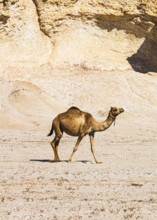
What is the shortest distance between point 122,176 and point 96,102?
61.7ft

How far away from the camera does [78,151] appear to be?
15.7 metres

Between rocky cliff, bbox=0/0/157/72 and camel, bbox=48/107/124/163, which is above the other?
camel, bbox=48/107/124/163

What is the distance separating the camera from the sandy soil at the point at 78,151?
27.3 feet

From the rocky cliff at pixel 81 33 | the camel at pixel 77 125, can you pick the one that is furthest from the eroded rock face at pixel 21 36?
the camel at pixel 77 125

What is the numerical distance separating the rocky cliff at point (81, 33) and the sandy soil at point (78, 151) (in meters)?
1.94

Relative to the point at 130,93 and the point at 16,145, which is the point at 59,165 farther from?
the point at 130,93

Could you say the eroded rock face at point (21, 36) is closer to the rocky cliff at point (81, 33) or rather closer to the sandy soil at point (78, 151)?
the rocky cliff at point (81, 33)

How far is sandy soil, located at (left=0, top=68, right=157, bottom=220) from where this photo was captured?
833 centimetres

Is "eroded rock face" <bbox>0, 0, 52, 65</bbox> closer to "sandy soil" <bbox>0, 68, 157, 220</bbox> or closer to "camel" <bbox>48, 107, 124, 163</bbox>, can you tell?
"sandy soil" <bbox>0, 68, 157, 220</bbox>

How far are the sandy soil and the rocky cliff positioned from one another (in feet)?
6.37

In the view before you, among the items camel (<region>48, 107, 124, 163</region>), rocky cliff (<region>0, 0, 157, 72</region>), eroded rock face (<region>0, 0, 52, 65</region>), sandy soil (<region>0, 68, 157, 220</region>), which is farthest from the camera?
rocky cliff (<region>0, 0, 157, 72</region>)

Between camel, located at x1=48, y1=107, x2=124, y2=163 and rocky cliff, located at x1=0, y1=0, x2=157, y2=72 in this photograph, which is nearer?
camel, located at x1=48, y1=107, x2=124, y2=163

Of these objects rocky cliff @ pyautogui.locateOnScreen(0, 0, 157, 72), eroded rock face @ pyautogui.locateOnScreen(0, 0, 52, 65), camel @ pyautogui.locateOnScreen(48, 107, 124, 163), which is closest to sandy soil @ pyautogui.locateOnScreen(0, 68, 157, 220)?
camel @ pyautogui.locateOnScreen(48, 107, 124, 163)

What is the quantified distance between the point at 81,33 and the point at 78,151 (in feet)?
71.5
